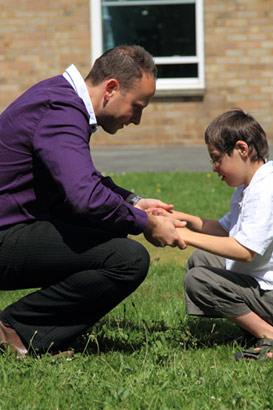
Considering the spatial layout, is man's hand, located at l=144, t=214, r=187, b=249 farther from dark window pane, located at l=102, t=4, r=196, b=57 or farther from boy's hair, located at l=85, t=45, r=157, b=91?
dark window pane, located at l=102, t=4, r=196, b=57

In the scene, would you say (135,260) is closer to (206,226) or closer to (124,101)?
(206,226)

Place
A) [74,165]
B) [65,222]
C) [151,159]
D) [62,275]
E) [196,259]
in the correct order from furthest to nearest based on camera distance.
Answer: [151,159], [196,259], [65,222], [62,275], [74,165]

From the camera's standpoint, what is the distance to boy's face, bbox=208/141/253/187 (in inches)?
143

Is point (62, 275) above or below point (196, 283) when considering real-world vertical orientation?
above

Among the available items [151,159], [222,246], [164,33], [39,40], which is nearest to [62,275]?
[222,246]

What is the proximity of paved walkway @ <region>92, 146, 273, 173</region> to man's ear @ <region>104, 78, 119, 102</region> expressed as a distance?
636 centimetres

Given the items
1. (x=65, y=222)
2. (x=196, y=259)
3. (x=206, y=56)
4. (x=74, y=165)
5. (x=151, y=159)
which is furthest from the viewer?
(x=206, y=56)

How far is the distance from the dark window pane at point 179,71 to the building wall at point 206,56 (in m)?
0.29

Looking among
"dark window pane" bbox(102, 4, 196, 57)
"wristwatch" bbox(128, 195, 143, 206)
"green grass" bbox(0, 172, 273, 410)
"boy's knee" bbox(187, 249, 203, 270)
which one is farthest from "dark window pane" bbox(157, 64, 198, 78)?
"boy's knee" bbox(187, 249, 203, 270)

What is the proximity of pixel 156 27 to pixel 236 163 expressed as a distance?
31.8ft

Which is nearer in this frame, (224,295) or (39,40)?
(224,295)

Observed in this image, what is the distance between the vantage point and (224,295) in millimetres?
3541

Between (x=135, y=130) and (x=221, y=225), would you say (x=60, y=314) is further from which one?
(x=135, y=130)

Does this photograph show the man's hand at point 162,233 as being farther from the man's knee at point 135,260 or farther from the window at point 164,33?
the window at point 164,33
